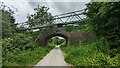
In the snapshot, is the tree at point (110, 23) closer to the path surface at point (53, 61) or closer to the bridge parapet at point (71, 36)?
the path surface at point (53, 61)

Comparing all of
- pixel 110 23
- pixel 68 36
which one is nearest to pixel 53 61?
pixel 110 23

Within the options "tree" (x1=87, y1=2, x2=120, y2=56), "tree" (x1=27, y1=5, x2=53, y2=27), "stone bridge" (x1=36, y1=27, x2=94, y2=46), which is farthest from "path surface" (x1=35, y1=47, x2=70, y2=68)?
"tree" (x1=27, y1=5, x2=53, y2=27)

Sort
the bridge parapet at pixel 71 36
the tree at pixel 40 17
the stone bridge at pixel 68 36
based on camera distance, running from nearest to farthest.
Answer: the bridge parapet at pixel 71 36
the stone bridge at pixel 68 36
the tree at pixel 40 17

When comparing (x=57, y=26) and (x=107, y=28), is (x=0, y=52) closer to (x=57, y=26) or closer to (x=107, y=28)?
(x=107, y=28)

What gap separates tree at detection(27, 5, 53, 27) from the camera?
111 ft

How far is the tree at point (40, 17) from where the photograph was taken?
3388 centimetres

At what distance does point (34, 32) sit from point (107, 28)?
811 inches

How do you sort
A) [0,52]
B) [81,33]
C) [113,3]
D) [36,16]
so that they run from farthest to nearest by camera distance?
[36,16] < [81,33] < [0,52] < [113,3]

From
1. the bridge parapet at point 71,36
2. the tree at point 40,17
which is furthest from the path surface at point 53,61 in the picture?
the tree at point 40,17

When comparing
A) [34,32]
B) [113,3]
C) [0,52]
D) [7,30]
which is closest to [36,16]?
[34,32]

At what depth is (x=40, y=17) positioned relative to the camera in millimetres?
36469

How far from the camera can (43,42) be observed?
3241 cm

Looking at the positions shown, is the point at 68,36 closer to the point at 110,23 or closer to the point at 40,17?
the point at 40,17

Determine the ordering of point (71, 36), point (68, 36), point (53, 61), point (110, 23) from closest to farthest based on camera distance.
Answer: point (110, 23), point (53, 61), point (71, 36), point (68, 36)
